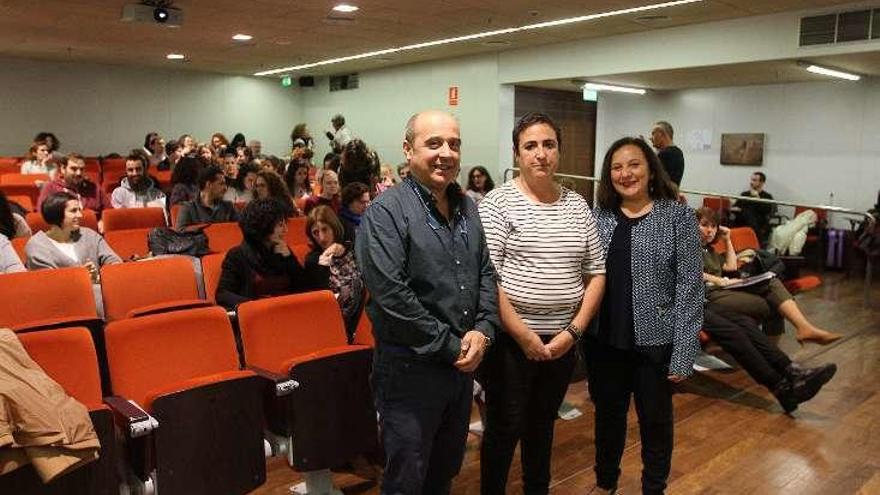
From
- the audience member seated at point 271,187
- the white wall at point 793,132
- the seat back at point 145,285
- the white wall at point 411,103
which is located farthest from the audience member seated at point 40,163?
the white wall at point 793,132

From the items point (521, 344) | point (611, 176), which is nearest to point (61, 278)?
point (521, 344)

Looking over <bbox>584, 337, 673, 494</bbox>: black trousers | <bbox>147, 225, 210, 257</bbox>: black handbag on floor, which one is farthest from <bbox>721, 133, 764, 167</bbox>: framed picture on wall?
<bbox>584, 337, 673, 494</bbox>: black trousers

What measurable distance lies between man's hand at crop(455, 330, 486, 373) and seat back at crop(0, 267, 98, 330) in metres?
2.01

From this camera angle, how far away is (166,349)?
2617mm

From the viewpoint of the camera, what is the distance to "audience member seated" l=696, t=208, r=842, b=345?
4.29 m

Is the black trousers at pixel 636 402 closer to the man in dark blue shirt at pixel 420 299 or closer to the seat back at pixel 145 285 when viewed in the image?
the man in dark blue shirt at pixel 420 299

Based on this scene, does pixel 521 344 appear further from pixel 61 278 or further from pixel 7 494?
pixel 61 278

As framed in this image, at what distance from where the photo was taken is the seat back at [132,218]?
223 inches

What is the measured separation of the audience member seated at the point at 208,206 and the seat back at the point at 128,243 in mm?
513

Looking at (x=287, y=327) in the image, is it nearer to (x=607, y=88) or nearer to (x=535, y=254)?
(x=535, y=254)

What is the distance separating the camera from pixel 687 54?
8266mm

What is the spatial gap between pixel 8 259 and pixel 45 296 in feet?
2.24

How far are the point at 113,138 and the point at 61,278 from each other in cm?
1147

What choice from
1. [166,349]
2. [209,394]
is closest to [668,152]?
[166,349]
